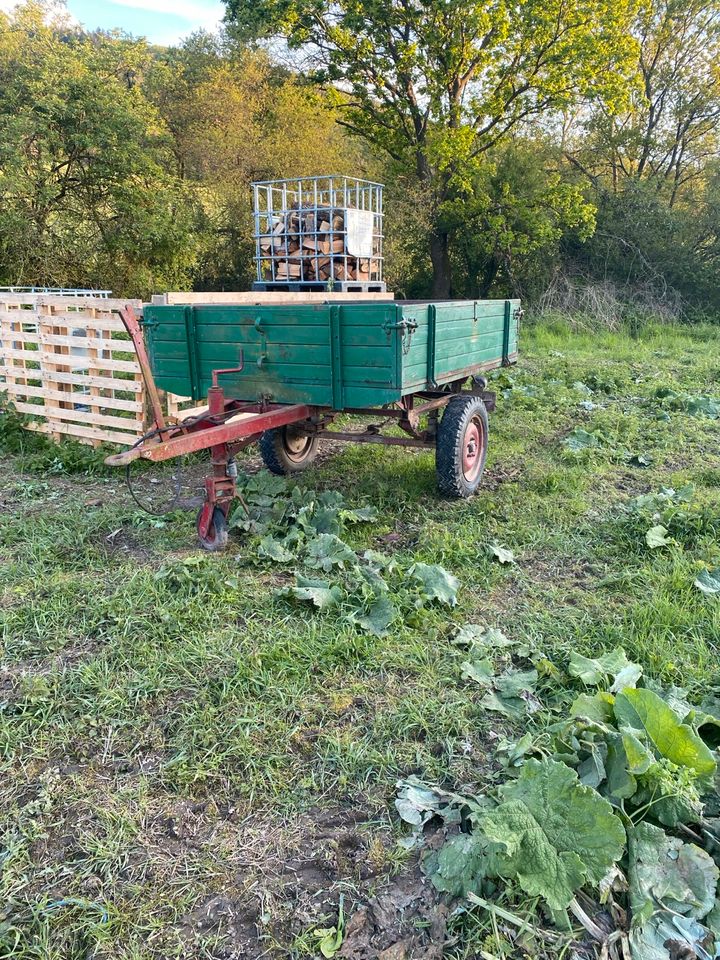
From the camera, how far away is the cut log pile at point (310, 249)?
10180mm

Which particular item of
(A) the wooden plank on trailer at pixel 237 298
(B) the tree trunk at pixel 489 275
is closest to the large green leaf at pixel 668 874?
(A) the wooden plank on trailer at pixel 237 298

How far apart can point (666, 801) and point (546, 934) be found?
60cm

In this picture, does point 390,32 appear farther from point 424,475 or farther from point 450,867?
point 450,867

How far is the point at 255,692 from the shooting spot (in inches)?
122

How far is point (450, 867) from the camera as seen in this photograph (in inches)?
85.7

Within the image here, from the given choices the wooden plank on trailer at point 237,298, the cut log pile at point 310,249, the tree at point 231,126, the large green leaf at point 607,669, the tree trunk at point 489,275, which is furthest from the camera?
the tree trunk at point 489,275

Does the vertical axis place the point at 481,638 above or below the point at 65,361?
below

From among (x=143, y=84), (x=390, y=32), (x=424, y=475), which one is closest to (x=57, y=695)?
(x=424, y=475)

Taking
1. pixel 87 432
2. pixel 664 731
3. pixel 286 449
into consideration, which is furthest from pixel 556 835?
pixel 87 432

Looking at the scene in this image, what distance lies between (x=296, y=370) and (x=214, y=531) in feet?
3.93

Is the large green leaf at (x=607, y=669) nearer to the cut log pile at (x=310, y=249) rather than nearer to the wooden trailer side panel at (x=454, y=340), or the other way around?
the wooden trailer side panel at (x=454, y=340)

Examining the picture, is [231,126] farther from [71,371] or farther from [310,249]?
[71,371]

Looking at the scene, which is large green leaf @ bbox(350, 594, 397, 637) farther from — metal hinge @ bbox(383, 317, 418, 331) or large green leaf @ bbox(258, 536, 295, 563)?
metal hinge @ bbox(383, 317, 418, 331)

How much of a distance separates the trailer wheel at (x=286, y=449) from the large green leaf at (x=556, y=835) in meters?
4.02
